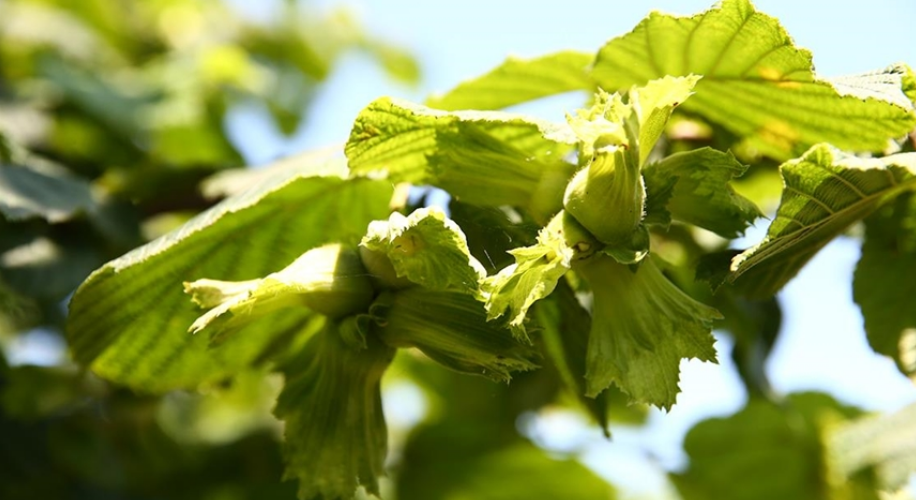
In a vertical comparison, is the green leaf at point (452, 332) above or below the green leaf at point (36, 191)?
above

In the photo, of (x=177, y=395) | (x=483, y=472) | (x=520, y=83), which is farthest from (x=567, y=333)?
(x=177, y=395)

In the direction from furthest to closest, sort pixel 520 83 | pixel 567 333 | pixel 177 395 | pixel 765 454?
pixel 177 395
pixel 765 454
pixel 520 83
pixel 567 333

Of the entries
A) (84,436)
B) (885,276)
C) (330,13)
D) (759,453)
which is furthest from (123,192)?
(330,13)

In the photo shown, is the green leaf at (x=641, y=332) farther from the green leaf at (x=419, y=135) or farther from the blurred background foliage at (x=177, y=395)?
the blurred background foliage at (x=177, y=395)

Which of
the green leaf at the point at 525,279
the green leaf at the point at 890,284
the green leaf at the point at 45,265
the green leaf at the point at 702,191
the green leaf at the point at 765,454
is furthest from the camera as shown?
the green leaf at the point at 765,454

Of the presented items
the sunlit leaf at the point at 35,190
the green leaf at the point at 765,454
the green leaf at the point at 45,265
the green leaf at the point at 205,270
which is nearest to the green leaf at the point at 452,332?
the green leaf at the point at 205,270

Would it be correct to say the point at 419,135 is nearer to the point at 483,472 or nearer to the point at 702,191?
the point at 702,191

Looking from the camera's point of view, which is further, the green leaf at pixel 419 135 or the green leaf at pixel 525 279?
the green leaf at pixel 419 135

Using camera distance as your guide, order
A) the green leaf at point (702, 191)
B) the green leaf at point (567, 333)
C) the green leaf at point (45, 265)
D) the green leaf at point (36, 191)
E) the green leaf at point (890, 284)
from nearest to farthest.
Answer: the green leaf at point (702, 191), the green leaf at point (567, 333), the green leaf at point (890, 284), the green leaf at point (36, 191), the green leaf at point (45, 265)
